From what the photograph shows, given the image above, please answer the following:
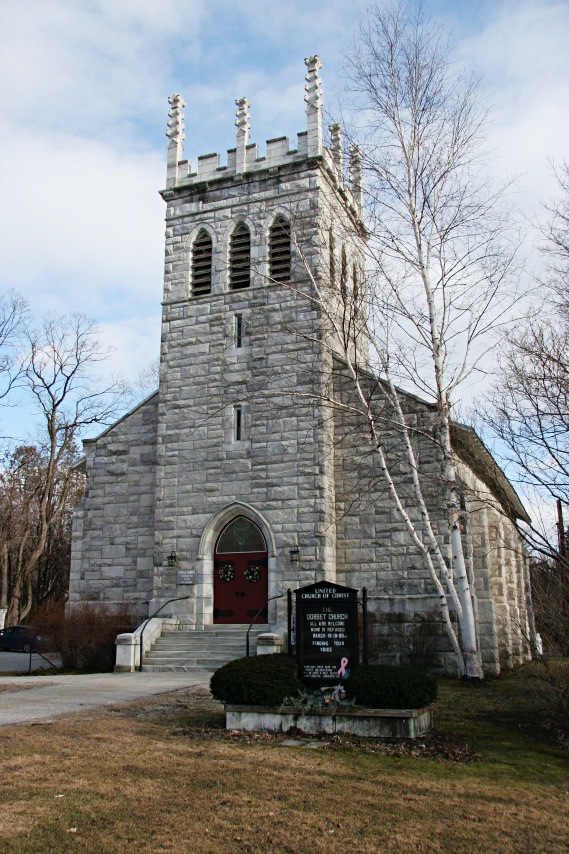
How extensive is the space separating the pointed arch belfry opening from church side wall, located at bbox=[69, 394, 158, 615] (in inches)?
67.7

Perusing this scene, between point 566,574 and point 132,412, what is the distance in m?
14.3

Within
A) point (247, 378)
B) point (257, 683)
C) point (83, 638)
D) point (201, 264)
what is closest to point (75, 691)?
point (83, 638)

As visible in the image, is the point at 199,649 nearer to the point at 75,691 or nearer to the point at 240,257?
the point at 75,691

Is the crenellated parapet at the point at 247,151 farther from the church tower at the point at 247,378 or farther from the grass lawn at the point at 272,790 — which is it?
the grass lawn at the point at 272,790

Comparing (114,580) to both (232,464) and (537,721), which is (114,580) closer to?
(232,464)

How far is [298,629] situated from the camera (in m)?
9.42

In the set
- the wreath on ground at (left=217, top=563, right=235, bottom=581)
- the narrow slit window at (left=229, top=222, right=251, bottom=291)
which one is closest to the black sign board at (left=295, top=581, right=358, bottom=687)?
the wreath on ground at (left=217, top=563, right=235, bottom=581)

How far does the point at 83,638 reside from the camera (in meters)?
16.9

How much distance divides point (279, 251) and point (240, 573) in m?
8.62

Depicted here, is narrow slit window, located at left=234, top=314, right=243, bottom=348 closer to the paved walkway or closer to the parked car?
the paved walkway

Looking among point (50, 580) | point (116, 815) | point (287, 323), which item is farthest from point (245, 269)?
point (50, 580)

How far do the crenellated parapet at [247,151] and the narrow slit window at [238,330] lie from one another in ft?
13.8

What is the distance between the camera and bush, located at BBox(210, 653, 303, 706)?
8.53 metres

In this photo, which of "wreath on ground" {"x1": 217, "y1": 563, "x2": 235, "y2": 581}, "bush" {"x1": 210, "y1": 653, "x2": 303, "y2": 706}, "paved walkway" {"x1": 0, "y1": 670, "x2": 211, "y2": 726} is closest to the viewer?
"bush" {"x1": 210, "y1": 653, "x2": 303, "y2": 706}
